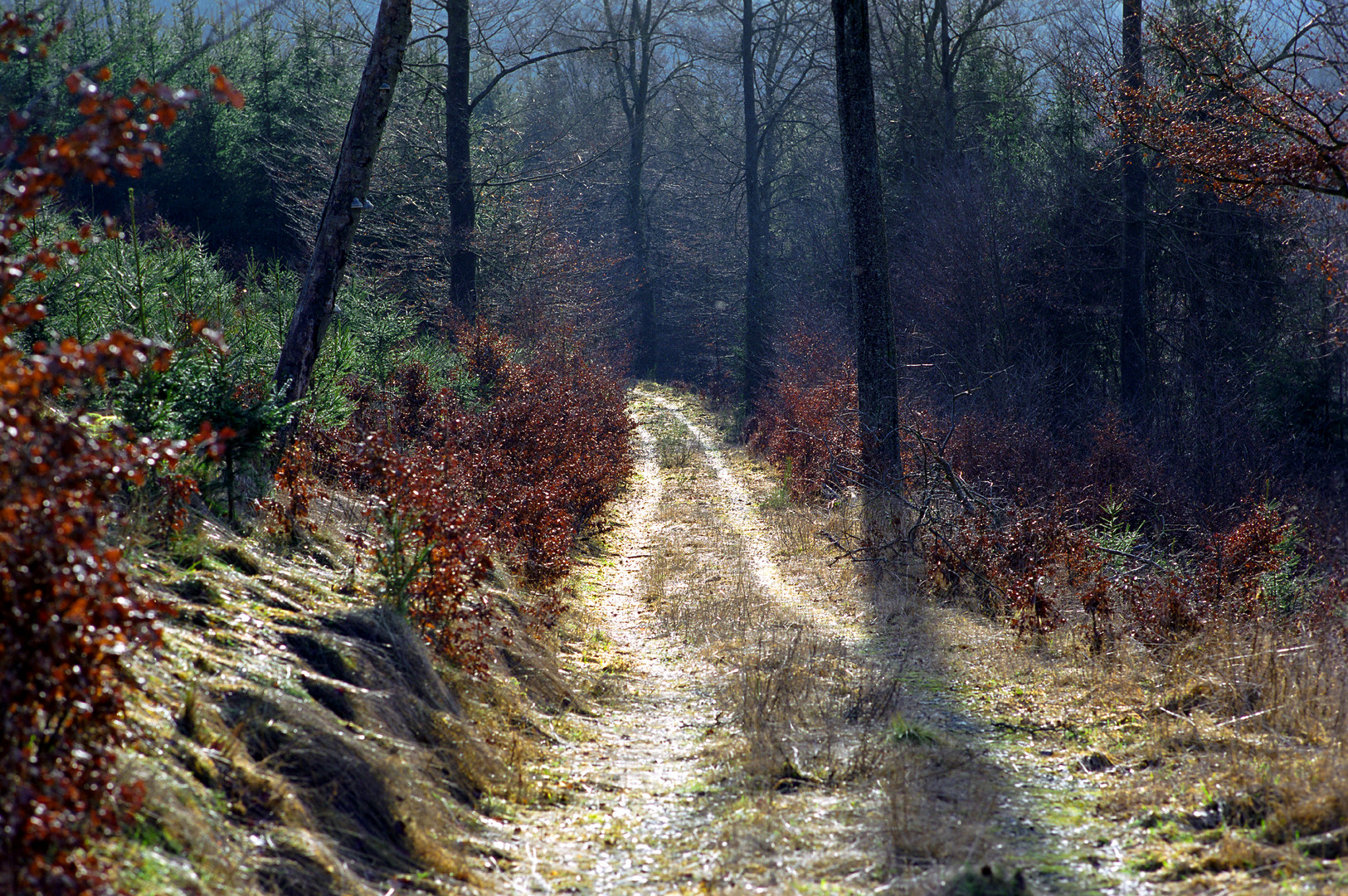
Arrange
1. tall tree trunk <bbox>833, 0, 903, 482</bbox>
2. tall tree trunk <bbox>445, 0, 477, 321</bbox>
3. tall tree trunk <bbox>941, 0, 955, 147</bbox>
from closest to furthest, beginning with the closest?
tall tree trunk <bbox>833, 0, 903, 482</bbox>, tall tree trunk <bbox>445, 0, 477, 321</bbox>, tall tree trunk <bbox>941, 0, 955, 147</bbox>

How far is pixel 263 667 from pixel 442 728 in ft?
3.24

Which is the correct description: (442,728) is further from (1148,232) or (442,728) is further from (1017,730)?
(1148,232)

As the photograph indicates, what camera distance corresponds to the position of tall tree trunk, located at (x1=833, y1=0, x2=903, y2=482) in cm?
1208

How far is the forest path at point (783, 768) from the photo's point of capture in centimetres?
406

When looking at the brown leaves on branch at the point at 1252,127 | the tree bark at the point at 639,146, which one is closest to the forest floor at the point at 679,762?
the brown leaves on branch at the point at 1252,127

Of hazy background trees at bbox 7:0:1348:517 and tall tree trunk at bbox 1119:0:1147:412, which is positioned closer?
hazy background trees at bbox 7:0:1348:517

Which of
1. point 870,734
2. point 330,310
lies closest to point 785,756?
point 870,734

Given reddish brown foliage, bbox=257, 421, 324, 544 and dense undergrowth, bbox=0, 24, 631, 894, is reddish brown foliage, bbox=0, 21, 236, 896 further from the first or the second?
reddish brown foliage, bbox=257, 421, 324, 544

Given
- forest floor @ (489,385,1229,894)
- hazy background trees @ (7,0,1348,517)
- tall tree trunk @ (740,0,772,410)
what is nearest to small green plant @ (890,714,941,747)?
forest floor @ (489,385,1229,894)

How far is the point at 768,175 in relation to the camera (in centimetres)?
3388

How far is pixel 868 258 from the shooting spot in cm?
1266

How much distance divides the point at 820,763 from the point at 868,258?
878 cm

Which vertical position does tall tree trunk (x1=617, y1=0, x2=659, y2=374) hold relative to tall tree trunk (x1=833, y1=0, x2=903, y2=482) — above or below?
above

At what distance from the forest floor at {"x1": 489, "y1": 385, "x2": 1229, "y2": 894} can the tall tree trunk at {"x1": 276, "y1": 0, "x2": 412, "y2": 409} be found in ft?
11.1
